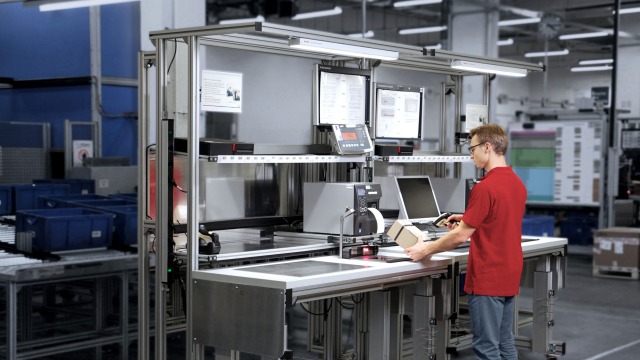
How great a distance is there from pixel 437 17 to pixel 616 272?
7.20 meters

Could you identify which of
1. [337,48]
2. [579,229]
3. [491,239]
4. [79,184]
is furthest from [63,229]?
[579,229]

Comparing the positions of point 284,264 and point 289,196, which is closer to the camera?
point 284,264

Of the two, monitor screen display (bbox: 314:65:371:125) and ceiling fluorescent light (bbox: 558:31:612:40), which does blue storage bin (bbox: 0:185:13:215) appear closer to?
monitor screen display (bbox: 314:65:371:125)

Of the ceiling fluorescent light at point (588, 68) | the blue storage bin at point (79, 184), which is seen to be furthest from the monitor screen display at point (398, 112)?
the ceiling fluorescent light at point (588, 68)

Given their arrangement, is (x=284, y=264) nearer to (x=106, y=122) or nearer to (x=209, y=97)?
(x=209, y=97)

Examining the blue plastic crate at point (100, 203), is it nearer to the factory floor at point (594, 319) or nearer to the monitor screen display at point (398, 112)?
the factory floor at point (594, 319)

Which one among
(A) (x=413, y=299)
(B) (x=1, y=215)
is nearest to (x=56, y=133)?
(B) (x=1, y=215)

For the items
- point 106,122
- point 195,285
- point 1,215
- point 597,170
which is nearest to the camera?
point 195,285

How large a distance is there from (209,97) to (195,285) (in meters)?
1.03

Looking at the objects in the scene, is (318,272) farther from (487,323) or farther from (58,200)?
(58,200)

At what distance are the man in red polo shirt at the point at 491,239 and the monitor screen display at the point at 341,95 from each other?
3.38 feet

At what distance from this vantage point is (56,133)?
11.3 metres

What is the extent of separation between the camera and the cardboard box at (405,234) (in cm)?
443

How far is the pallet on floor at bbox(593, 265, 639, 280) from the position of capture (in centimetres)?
992
